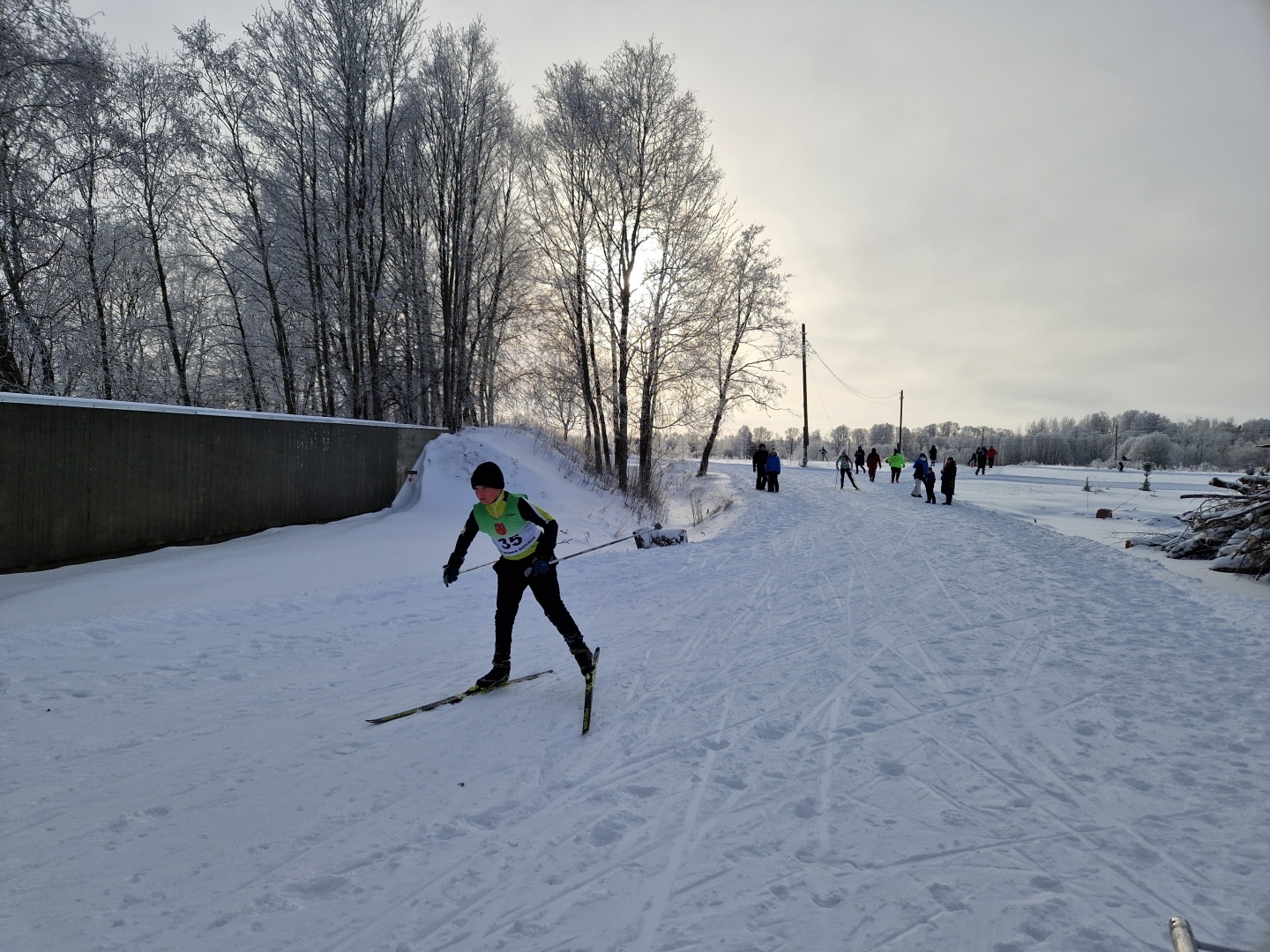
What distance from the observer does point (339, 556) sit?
9.08 meters

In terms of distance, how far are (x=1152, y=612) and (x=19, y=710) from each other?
36.6 feet

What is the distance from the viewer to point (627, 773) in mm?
3654

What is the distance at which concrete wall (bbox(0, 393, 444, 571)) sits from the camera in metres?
6.99

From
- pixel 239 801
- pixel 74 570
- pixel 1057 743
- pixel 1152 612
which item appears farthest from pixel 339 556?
pixel 1152 612

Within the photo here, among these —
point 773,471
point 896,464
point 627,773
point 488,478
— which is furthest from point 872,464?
point 627,773

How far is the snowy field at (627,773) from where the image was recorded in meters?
2.49

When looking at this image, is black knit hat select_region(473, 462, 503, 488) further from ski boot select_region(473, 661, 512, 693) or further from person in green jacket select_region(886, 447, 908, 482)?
person in green jacket select_region(886, 447, 908, 482)

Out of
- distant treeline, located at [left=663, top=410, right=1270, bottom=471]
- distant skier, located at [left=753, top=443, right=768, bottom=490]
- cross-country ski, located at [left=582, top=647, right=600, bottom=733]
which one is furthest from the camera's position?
distant treeline, located at [left=663, top=410, right=1270, bottom=471]

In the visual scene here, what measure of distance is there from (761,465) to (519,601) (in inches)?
867

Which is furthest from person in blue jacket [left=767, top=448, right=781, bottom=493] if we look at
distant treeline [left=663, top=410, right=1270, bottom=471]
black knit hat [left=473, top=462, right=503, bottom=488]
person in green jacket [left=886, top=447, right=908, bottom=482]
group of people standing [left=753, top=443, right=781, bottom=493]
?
distant treeline [left=663, top=410, right=1270, bottom=471]

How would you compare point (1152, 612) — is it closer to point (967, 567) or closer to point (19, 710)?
point (967, 567)

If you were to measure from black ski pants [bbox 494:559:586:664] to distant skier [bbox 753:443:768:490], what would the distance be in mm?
20689

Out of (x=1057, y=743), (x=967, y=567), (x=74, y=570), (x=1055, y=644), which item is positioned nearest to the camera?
(x=1057, y=743)

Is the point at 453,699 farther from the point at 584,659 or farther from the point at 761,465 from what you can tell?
the point at 761,465
